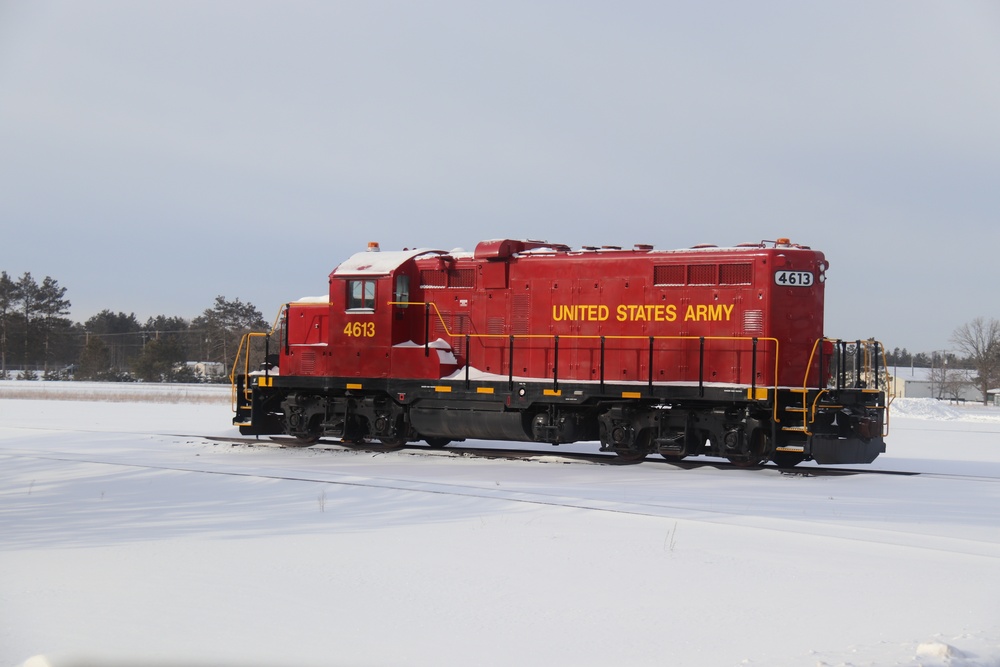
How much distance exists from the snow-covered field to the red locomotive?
3.93ft

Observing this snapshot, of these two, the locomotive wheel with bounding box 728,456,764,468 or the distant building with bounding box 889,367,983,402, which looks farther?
the distant building with bounding box 889,367,983,402

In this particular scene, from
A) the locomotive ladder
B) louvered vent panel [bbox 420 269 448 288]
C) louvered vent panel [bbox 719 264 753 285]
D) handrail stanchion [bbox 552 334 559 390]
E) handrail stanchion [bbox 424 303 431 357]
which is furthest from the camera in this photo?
louvered vent panel [bbox 420 269 448 288]

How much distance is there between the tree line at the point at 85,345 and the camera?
220ft

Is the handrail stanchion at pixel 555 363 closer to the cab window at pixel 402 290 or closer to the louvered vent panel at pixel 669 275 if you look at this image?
the louvered vent panel at pixel 669 275

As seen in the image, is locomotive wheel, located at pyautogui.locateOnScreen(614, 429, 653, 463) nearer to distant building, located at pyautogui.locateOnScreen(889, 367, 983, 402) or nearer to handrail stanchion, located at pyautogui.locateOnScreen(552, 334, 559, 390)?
handrail stanchion, located at pyautogui.locateOnScreen(552, 334, 559, 390)

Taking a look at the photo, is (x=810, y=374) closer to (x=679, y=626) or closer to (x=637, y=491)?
(x=637, y=491)

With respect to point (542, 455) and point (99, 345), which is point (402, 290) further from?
point (99, 345)

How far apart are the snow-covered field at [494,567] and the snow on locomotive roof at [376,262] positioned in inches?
184

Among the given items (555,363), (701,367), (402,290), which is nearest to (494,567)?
(701,367)

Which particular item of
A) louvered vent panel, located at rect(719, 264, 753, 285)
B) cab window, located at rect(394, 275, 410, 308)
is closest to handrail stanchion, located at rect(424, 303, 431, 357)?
cab window, located at rect(394, 275, 410, 308)

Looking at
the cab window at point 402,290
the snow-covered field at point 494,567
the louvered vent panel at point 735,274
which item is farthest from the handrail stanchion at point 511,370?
the louvered vent panel at point 735,274

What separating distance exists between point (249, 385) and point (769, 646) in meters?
14.5

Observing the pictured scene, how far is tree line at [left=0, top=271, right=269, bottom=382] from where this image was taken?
67.0 m

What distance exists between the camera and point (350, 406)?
57.5ft
